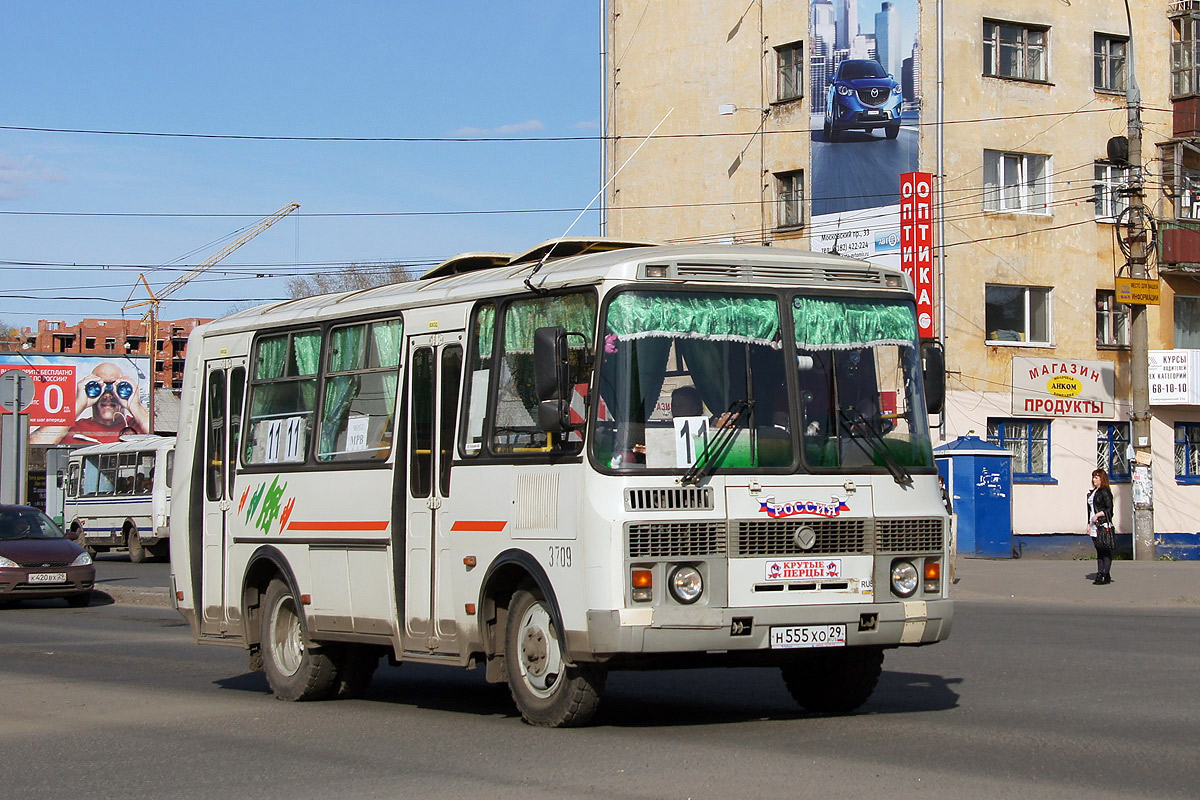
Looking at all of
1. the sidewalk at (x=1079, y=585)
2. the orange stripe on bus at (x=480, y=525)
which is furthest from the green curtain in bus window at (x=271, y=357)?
the sidewalk at (x=1079, y=585)

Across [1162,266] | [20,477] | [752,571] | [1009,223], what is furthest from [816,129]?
[752,571]

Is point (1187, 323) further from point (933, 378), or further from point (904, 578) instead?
point (904, 578)

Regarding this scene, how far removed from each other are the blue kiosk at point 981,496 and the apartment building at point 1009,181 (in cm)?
426

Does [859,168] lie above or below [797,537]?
above

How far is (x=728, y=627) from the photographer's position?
911cm

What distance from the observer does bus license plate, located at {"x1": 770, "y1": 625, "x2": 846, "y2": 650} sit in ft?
30.2

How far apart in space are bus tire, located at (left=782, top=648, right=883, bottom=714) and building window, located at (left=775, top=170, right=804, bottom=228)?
30.3 m

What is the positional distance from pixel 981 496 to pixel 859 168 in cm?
986

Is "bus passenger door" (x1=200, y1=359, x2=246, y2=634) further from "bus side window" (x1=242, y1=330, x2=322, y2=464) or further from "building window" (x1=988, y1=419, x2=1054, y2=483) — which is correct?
"building window" (x1=988, y1=419, x2=1054, y2=483)

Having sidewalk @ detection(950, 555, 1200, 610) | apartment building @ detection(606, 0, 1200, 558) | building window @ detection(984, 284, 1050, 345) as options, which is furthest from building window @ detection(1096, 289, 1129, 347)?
sidewalk @ detection(950, 555, 1200, 610)

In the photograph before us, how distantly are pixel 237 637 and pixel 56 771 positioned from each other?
4.14m

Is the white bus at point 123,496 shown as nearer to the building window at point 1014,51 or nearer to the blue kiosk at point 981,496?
the blue kiosk at point 981,496

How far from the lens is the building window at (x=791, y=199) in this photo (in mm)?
40250

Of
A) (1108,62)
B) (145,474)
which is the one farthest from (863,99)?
(145,474)
